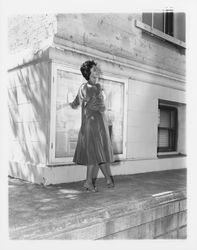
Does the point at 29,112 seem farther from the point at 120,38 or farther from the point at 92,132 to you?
the point at 120,38

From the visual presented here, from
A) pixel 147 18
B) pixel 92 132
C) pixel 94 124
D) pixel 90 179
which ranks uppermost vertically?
pixel 147 18

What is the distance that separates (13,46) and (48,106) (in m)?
1.49

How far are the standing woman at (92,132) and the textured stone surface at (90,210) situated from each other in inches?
17.5

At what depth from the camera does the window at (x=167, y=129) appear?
23.1 feet

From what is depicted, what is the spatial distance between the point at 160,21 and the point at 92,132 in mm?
3653

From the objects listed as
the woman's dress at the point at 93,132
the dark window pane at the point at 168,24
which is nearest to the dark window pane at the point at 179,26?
the dark window pane at the point at 168,24

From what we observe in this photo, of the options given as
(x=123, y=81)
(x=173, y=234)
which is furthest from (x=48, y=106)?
(x=173, y=234)

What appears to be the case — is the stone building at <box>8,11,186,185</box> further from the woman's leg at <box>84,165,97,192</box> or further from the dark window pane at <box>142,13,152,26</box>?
the woman's leg at <box>84,165,97,192</box>

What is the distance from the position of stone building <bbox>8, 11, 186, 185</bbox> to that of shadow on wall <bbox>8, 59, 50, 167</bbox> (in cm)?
2

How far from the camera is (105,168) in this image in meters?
4.29

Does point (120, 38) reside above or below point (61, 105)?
above

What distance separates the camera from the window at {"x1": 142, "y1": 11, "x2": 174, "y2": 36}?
6145 mm

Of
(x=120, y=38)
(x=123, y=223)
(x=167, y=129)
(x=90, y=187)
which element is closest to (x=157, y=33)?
(x=120, y=38)

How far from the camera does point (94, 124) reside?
4105 millimetres
